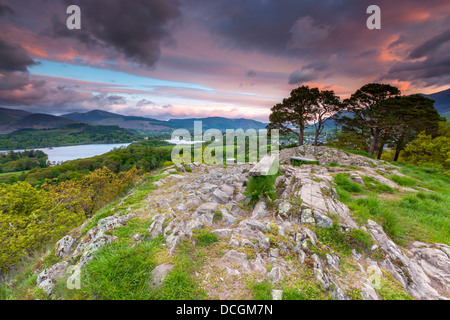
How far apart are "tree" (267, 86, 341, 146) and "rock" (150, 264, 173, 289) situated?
877 inches

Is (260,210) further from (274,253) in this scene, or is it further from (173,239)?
(173,239)

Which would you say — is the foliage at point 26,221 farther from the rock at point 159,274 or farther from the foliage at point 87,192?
the rock at point 159,274

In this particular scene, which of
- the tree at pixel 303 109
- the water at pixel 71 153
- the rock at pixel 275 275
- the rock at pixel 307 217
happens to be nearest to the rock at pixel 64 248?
the rock at pixel 275 275

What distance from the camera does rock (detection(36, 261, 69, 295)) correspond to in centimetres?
268

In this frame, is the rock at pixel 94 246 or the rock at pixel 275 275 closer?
the rock at pixel 275 275

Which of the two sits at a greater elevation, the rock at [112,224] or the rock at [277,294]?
the rock at [112,224]

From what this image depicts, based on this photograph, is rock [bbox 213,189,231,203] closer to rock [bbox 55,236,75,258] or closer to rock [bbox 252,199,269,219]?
rock [bbox 252,199,269,219]

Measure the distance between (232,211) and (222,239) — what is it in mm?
1515

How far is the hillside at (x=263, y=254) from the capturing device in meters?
2.57

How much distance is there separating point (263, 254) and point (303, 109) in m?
22.7

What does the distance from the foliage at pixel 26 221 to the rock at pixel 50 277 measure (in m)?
7.38

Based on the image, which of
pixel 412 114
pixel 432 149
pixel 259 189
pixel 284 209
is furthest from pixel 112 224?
pixel 432 149
